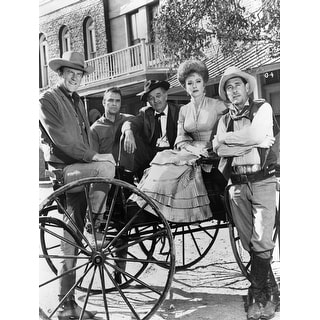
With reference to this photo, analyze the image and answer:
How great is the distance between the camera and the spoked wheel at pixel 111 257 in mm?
4590

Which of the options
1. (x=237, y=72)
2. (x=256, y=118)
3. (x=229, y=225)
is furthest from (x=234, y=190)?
(x=237, y=72)

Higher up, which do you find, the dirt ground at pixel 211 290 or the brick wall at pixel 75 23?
the brick wall at pixel 75 23

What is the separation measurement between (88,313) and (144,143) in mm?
1493

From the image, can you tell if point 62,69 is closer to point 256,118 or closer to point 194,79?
point 194,79

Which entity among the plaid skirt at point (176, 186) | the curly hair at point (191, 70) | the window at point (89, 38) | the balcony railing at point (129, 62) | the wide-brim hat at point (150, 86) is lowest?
the plaid skirt at point (176, 186)

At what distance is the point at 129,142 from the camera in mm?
4805

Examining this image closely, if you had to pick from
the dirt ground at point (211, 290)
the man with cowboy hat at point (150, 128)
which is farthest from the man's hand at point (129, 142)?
the dirt ground at point (211, 290)

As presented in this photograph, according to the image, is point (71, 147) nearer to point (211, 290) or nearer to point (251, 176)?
point (251, 176)

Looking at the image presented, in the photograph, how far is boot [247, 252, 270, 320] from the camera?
466 cm

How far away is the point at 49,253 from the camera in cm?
503

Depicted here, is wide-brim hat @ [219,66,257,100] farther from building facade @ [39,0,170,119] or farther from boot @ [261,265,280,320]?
boot @ [261,265,280,320]

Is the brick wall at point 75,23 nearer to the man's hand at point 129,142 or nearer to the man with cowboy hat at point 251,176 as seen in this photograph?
the man's hand at point 129,142

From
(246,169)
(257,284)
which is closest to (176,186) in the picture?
(246,169)

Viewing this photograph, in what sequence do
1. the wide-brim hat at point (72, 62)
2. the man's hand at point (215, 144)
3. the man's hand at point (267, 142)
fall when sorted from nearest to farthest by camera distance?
the man's hand at point (267, 142) < the man's hand at point (215, 144) < the wide-brim hat at point (72, 62)
